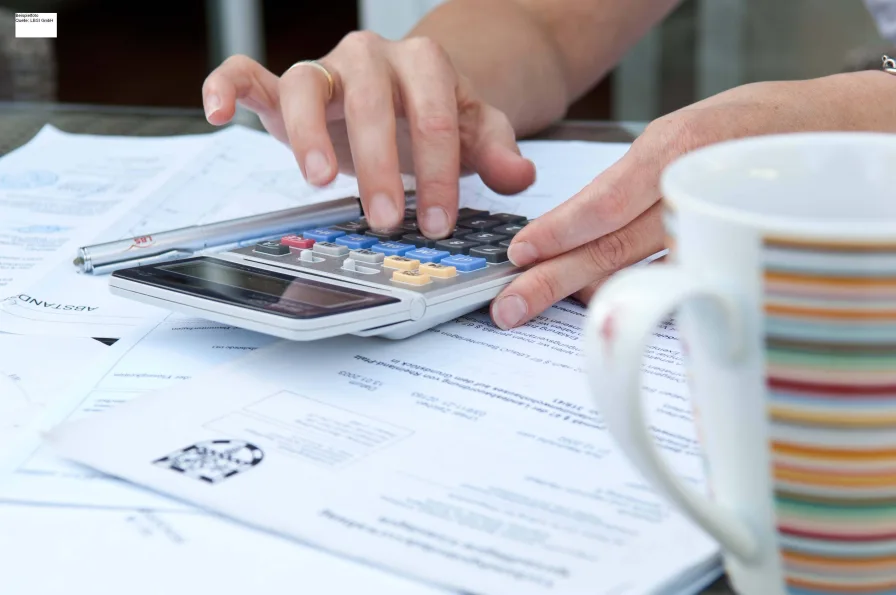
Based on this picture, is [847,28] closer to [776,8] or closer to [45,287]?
[776,8]

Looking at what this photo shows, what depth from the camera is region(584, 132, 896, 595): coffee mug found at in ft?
0.68

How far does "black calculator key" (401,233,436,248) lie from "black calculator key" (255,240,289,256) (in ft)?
0.19

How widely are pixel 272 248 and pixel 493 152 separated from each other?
0.58 feet

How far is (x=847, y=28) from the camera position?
165 cm

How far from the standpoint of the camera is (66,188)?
69 cm

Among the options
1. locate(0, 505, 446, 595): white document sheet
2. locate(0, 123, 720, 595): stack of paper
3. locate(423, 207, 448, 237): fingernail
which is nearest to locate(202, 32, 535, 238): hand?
locate(423, 207, 448, 237): fingernail

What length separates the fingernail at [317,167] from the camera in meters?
0.53

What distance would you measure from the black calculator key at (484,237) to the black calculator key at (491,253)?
0.01m

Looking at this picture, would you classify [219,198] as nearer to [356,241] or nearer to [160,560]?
[356,241]

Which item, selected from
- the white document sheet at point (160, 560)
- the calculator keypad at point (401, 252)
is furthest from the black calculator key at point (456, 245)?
the white document sheet at point (160, 560)

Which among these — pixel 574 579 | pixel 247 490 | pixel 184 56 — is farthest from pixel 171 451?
pixel 184 56

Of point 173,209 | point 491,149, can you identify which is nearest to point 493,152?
point 491,149

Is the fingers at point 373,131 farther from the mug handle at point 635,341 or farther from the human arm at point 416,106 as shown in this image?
the mug handle at point 635,341

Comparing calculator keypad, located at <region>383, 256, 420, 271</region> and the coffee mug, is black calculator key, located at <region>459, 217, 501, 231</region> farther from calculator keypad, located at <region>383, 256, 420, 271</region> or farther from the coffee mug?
the coffee mug
